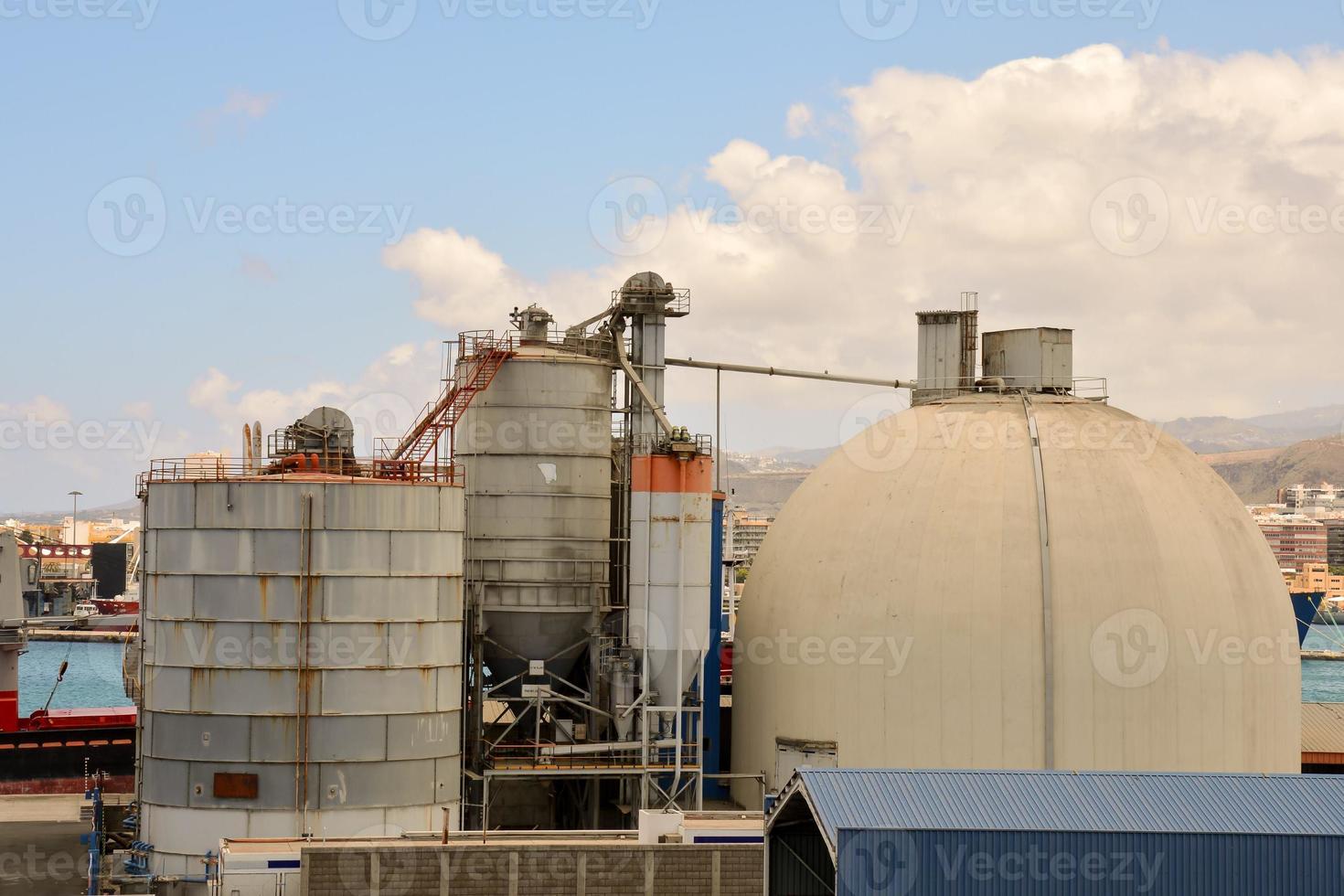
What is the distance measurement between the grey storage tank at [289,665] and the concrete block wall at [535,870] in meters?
3.01

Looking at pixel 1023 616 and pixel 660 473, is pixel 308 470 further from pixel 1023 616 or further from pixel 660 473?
pixel 1023 616

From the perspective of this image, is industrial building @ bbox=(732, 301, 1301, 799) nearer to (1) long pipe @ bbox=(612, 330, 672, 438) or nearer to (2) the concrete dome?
(2) the concrete dome

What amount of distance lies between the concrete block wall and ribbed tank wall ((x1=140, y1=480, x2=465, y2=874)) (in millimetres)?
3007

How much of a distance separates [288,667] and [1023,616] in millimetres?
14976

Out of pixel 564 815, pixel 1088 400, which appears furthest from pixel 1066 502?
pixel 564 815

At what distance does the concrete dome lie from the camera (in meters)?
32.1


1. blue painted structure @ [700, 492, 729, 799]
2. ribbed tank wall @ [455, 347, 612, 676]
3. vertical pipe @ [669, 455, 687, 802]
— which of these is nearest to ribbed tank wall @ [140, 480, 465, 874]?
ribbed tank wall @ [455, 347, 612, 676]

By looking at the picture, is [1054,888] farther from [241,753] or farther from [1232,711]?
[241,753]

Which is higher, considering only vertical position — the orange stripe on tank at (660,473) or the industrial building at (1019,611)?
the orange stripe on tank at (660,473)

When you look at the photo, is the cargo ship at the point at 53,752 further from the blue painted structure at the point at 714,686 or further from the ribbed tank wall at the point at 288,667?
the blue painted structure at the point at 714,686

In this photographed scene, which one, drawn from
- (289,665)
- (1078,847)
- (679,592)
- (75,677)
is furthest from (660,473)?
(75,677)

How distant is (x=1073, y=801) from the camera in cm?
2281

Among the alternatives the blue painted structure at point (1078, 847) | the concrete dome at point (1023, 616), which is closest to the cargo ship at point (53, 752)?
the concrete dome at point (1023, 616)

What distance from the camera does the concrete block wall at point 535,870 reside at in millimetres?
28609
